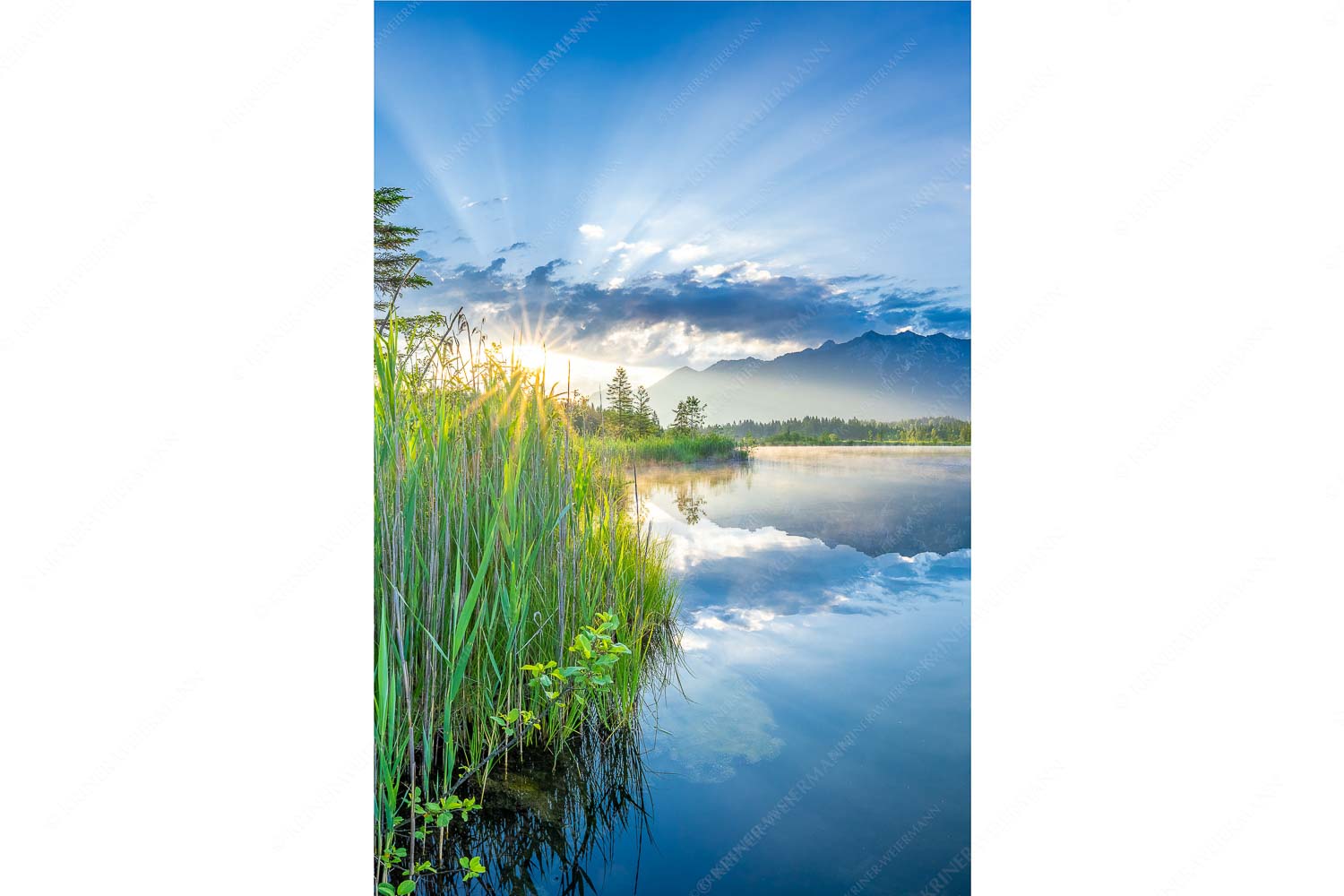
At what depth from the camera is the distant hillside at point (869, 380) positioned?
442 centimetres

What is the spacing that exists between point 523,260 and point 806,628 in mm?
2450

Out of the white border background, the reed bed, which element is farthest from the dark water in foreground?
the white border background

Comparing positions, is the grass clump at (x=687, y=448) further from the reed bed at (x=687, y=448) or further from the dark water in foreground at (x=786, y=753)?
the dark water in foreground at (x=786, y=753)

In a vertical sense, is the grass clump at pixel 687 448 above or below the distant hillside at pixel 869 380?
below

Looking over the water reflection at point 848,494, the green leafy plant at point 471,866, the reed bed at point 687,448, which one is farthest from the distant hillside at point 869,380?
the green leafy plant at point 471,866

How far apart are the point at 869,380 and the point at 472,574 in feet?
13.2

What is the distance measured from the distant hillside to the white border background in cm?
308

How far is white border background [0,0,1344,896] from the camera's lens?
Result: 0.75m

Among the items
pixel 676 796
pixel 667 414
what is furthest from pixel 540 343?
pixel 676 796
